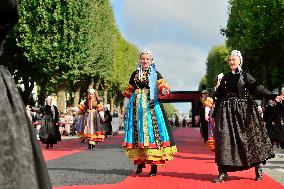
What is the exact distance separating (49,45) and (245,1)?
1273cm

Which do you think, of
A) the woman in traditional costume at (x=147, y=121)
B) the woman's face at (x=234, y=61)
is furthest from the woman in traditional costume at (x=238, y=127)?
the woman in traditional costume at (x=147, y=121)

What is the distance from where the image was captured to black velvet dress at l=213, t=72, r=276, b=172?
311 inches

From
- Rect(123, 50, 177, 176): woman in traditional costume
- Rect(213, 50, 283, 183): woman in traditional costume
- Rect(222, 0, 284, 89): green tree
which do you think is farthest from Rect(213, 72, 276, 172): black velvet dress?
Rect(222, 0, 284, 89): green tree

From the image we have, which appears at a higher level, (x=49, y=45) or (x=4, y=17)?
(x=49, y=45)

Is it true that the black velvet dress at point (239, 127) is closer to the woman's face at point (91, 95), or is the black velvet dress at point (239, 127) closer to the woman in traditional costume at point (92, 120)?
the woman's face at point (91, 95)

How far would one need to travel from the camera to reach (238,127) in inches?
318

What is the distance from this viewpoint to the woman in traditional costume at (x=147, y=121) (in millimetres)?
8750

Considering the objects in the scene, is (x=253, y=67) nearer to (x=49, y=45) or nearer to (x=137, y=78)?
(x=49, y=45)

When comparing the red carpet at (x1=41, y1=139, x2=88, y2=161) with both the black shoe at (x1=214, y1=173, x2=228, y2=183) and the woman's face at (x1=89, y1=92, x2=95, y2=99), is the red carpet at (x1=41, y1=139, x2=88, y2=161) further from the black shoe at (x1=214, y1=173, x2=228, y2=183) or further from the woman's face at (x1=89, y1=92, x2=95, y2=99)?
the black shoe at (x1=214, y1=173, x2=228, y2=183)

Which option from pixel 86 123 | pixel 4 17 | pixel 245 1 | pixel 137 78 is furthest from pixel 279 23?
pixel 4 17

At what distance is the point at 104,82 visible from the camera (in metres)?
61.0

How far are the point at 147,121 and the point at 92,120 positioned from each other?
950cm

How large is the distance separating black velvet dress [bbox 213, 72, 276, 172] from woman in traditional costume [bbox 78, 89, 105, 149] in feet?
33.1

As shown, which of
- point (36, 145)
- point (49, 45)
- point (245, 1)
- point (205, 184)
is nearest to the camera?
point (36, 145)
